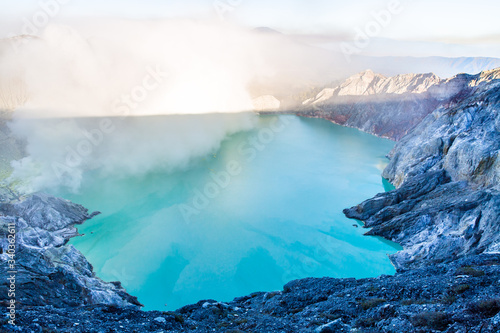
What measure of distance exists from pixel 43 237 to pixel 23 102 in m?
50.8

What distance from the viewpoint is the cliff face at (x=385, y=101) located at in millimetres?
68125

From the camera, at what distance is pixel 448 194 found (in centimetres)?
3011

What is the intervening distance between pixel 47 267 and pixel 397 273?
877 inches

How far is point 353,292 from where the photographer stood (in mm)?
15523

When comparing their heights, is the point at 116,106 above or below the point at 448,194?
above

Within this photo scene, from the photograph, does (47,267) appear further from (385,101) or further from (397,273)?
(385,101)

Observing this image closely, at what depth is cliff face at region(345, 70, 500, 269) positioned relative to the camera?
78.8ft

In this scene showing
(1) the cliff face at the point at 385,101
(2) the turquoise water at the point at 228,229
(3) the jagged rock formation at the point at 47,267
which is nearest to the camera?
(3) the jagged rock formation at the point at 47,267

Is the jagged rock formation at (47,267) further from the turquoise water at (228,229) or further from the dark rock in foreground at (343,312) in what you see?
the dark rock in foreground at (343,312)

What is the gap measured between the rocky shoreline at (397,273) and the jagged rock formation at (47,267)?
0.09 meters

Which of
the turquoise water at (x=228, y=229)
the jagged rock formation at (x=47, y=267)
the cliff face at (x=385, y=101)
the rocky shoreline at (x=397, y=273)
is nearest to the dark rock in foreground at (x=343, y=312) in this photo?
the rocky shoreline at (x=397, y=273)

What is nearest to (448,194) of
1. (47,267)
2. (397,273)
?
(397,273)

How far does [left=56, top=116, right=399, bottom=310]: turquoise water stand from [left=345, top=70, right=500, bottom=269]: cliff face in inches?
90.9

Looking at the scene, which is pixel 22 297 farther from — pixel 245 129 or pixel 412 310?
pixel 245 129
